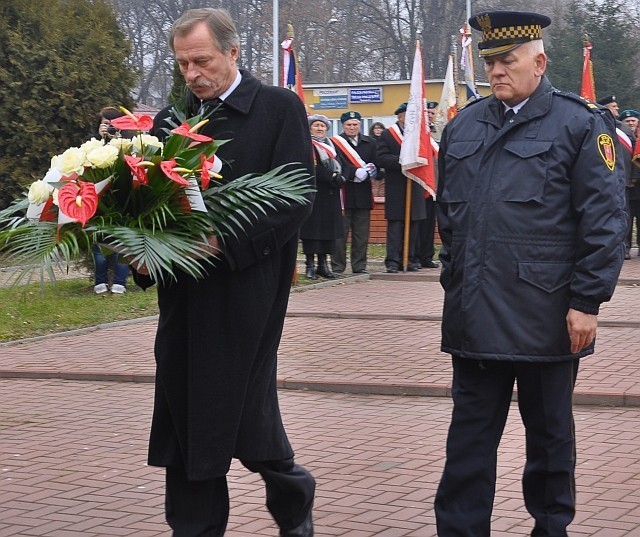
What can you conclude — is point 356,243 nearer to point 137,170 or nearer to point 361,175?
point 361,175

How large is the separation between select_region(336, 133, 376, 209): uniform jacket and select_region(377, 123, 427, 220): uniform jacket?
0.15 m

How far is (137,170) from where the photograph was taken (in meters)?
3.86

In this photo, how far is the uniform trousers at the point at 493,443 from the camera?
4324 mm

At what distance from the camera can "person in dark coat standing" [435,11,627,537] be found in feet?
13.7

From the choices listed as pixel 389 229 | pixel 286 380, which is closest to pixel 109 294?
pixel 389 229

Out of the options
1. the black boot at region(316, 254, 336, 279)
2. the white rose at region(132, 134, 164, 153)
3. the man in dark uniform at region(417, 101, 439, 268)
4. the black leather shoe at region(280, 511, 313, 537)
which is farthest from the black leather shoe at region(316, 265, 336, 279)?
the white rose at region(132, 134, 164, 153)

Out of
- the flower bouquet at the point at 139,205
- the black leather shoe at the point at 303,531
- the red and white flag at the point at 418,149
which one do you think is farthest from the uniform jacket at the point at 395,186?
the flower bouquet at the point at 139,205

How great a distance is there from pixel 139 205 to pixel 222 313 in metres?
0.49

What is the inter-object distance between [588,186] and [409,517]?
1771 mm

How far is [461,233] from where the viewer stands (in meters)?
4.36

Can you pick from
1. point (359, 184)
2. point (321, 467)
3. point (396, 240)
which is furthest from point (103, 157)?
point (396, 240)

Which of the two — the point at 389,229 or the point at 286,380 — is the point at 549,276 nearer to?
the point at 286,380

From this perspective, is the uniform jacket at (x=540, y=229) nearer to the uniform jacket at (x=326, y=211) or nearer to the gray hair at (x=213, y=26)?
the gray hair at (x=213, y=26)

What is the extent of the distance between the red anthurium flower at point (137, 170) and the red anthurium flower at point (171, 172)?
0.21 feet
